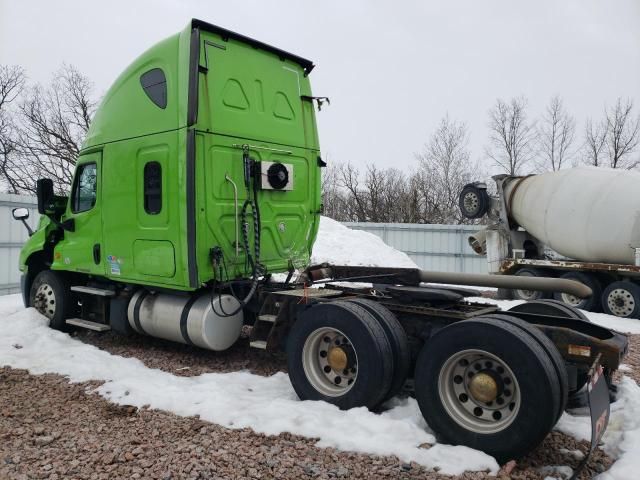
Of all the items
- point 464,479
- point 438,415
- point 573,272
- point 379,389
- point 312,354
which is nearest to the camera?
point 464,479

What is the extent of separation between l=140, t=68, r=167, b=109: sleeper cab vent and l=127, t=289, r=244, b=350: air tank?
7.31ft

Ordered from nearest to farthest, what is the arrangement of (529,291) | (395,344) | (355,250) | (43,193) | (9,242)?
(395,344) < (43,193) < (529,291) < (9,242) < (355,250)

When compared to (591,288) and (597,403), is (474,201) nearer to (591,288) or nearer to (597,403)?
(591,288)

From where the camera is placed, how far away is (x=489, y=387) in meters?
3.86

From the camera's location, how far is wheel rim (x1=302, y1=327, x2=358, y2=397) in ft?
15.4

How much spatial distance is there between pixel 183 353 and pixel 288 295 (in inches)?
84.9

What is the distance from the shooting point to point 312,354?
193 inches

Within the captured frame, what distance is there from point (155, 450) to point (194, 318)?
232cm

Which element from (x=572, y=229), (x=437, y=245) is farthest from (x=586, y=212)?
(x=437, y=245)

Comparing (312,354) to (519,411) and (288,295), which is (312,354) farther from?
(519,411)

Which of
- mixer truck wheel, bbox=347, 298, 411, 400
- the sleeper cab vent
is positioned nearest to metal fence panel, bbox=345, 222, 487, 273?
the sleeper cab vent

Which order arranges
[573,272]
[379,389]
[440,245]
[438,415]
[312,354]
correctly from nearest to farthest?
[438,415], [379,389], [312,354], [573,272], [440,245]

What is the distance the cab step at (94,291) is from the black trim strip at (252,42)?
11.5ft

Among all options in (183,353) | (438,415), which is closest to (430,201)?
(183,353)
